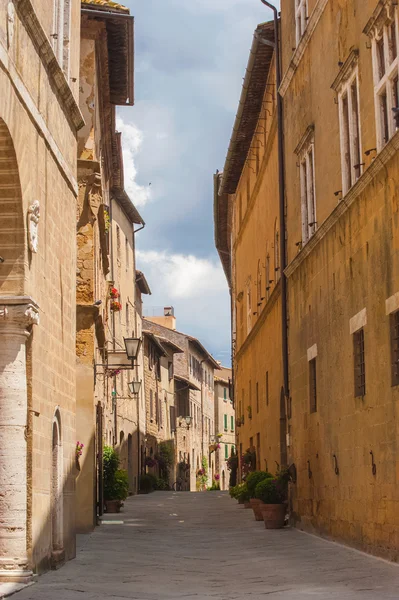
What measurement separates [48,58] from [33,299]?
275cm

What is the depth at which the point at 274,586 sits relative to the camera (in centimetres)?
980

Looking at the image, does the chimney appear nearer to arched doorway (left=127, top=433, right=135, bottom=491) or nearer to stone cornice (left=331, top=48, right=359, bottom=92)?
arched doorway (left=127, top=433, right=135, bottom=491)

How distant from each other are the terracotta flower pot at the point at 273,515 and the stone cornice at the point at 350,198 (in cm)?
435

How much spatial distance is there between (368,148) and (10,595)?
738cm

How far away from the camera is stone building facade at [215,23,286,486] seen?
22.1 m

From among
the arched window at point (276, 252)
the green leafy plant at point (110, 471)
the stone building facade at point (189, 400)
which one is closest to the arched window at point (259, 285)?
the arched window at point (276, 252)

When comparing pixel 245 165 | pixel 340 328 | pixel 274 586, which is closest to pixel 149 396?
pixel 245 165

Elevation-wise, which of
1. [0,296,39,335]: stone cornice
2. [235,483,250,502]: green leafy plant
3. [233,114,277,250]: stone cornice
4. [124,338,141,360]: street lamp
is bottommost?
[235,483,250,502]: green leafy plant

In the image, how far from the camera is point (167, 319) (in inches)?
2547

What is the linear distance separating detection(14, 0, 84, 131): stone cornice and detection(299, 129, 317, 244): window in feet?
17.7

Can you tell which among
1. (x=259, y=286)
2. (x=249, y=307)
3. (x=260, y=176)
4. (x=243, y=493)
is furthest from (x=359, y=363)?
(x=249, y=307)

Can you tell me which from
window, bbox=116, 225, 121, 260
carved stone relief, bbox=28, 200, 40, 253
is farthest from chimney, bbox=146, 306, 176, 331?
carved stone relief, bbox=28, 200, 40, 253

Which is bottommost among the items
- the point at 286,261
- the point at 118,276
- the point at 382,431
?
the point at 382,431

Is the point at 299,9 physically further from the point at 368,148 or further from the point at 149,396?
the point at 149,396
